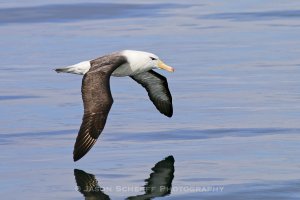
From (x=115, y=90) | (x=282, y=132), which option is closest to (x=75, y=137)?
(x=282, y=132)

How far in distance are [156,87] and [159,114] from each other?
0.58m

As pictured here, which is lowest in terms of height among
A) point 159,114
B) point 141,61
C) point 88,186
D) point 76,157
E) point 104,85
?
point 88,186

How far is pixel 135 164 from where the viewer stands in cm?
1426

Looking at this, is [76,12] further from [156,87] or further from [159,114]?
[159,114]

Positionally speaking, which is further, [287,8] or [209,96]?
[287,8]

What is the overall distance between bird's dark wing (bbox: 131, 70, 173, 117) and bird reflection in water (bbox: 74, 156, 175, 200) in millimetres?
3231

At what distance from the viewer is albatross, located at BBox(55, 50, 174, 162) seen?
14.5 metres

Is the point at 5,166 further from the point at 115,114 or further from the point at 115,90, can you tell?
the point at 115,90

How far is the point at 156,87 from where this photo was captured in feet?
58.7

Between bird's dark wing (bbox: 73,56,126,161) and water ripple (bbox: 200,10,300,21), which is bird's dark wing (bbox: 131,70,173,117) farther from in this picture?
water ripple (bbox: 200,10,300,21)

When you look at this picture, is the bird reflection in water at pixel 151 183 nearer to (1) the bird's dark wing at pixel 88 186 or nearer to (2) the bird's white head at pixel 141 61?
(1) the bird's dark wing at pixel 88 186

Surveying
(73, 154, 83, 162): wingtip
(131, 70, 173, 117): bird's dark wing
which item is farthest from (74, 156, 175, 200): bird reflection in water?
(131, 70, 173, 117): bird's dark wing

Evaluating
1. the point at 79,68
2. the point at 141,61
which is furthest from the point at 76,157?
the point at 141,61

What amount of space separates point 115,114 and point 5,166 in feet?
11.9
